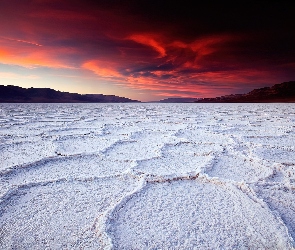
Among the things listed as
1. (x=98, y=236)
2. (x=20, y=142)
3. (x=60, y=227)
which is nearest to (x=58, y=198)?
(x=60, y=227)

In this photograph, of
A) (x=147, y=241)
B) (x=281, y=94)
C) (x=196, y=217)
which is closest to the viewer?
(x=147, y=241)

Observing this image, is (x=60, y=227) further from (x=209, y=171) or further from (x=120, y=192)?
(x=209, y=171)

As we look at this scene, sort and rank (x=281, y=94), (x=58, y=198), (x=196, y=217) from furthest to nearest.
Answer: (x=281, y=94) < (x=58, y=198) < (x=196, y=217)

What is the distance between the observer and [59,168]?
4.99 ft

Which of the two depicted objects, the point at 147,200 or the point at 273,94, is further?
the point at 273,94

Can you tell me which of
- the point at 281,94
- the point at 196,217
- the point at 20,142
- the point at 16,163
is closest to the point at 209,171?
the point at 196,217

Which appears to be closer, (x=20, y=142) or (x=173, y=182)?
(x=173, y=182)

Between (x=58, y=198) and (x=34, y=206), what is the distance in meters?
0.11

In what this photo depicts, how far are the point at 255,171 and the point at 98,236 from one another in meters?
1.11

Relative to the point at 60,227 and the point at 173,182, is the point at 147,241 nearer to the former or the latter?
the point at 60,227

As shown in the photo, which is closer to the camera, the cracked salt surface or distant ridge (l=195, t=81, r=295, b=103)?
the cracked salt surface

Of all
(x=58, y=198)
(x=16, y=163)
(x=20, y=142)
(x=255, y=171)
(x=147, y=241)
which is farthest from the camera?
(x=20, y=142)

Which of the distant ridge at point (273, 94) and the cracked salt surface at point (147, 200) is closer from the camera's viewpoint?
the cracked salt surface at point (147, 200)

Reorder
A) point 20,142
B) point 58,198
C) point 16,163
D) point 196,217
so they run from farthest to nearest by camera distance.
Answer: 1. point 20,142
2. point 16,163
3. point 58,198
4. point 196,217
